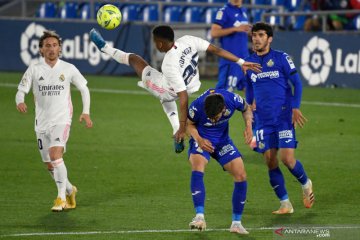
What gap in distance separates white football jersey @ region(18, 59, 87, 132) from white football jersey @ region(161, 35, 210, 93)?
3.57 feet

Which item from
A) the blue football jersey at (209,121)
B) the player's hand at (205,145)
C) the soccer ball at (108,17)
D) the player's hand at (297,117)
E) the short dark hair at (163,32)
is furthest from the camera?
the soccer ball at (108,17)

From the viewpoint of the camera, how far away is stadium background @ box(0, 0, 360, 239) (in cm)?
1094

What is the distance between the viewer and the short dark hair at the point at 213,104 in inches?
389

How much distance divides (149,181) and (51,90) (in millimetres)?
2667

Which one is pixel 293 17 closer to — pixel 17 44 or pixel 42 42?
pixel 17 44

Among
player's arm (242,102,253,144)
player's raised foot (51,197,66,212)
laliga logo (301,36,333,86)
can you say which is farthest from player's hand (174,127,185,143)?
laliga logo (301,36,333,86)

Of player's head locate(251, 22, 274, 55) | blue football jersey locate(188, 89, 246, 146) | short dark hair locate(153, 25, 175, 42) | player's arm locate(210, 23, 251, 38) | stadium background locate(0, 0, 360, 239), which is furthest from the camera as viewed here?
player's arm locate(210, 23, 251, 38)

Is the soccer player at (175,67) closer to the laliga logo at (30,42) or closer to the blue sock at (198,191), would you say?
the blue sock at (198,191)

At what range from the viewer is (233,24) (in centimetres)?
1658

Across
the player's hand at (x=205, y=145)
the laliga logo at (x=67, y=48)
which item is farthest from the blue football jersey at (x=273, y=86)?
the laliga logo at (x=67, y=48)

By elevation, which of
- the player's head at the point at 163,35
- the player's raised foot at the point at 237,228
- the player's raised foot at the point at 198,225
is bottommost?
the player's raised foot at the point at 237,228

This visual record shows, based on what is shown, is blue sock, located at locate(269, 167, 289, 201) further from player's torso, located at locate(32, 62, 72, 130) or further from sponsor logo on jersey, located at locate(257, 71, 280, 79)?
player's torso, located at locate(32, 62, 72, 130)

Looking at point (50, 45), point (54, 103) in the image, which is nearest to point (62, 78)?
point (54, 103)

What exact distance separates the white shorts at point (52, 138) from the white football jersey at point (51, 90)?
6cm
